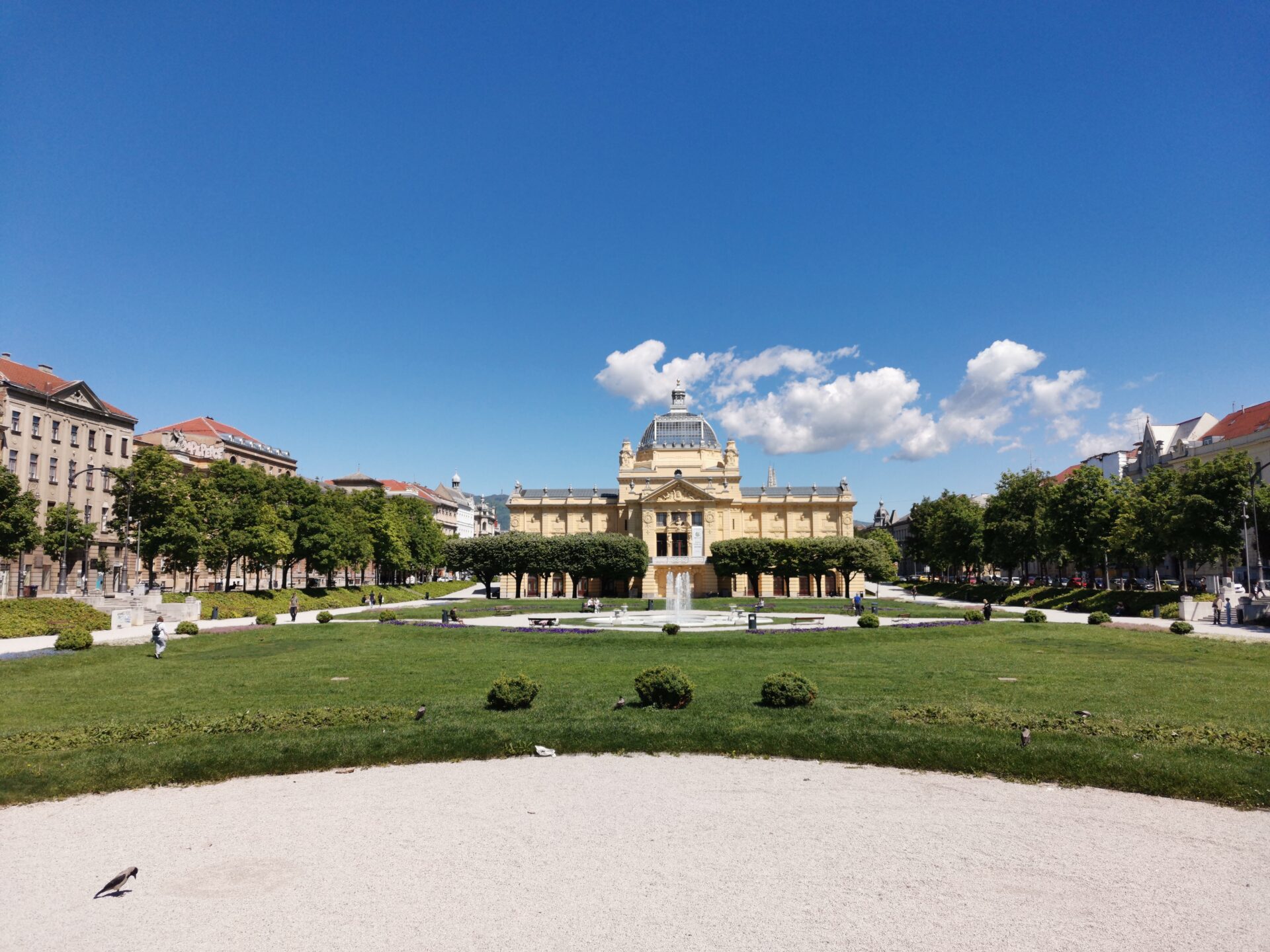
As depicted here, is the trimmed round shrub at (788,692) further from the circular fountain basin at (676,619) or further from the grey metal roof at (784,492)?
the grey metal roof at (784,492)

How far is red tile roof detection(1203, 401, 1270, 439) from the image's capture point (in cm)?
7538

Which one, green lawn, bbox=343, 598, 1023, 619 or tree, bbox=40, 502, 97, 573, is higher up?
tree, bbox=40, 502, 97, 573

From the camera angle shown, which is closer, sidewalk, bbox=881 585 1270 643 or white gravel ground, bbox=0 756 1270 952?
white gravel ground, bbox=0 756 1270 952

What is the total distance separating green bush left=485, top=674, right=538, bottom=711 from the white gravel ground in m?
4.24

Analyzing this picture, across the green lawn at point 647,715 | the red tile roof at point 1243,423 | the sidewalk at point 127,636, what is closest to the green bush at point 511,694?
the green lawn at point 647,715

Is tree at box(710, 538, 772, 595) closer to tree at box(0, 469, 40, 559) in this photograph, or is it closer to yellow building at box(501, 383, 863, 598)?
yellow building at box(501, 383, 863, 598)

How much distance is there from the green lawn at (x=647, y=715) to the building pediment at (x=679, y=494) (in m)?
55.4

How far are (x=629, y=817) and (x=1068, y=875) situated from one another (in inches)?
213

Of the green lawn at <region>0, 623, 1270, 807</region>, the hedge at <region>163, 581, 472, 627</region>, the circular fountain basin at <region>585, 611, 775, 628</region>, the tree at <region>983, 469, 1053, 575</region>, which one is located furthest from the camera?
the tree at <region>983, 469, 1053, 575</region>

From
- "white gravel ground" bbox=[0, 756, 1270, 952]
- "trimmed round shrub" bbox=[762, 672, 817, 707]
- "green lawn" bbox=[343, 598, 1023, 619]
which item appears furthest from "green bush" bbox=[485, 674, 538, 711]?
"green lawn" bbox=[343, 598, 1023, 619]

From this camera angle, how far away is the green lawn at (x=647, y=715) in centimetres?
1291

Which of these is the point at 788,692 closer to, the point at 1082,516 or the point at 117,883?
the point at 117,883

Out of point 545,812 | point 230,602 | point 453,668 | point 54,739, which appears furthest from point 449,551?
point 545,812

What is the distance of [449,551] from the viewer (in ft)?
247
